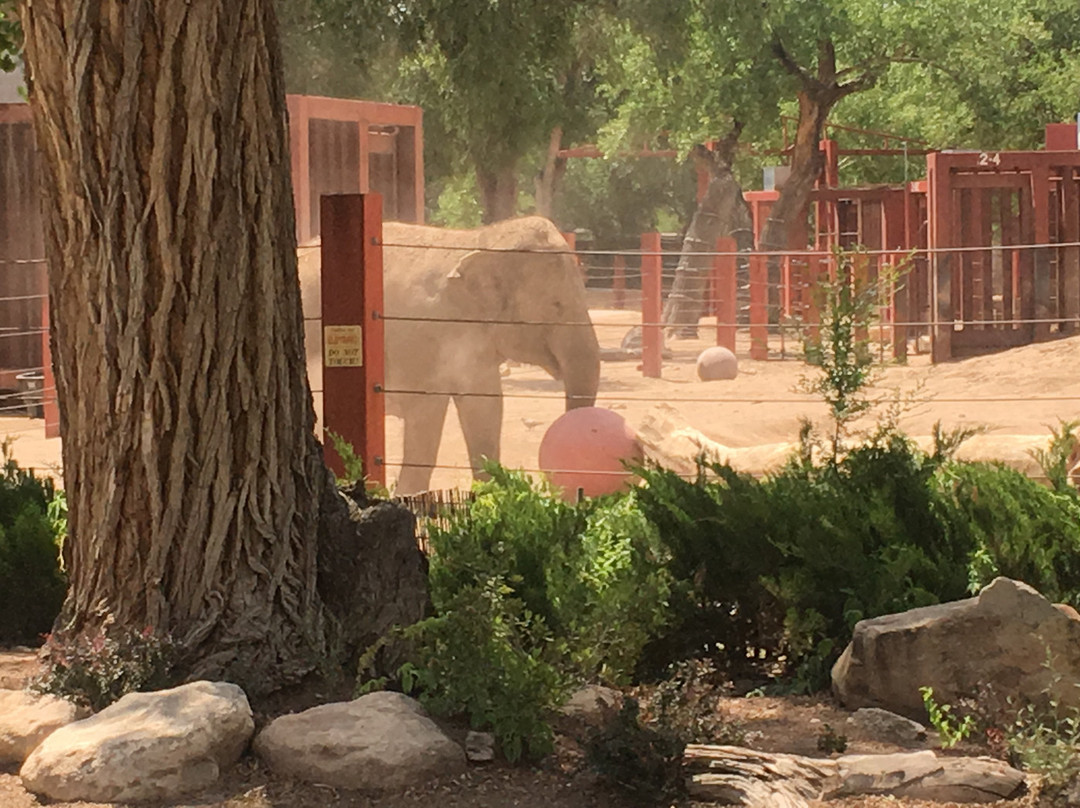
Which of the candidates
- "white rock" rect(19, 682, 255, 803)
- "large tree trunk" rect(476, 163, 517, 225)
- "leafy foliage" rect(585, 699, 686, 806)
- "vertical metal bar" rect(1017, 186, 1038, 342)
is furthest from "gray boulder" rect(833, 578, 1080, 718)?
"large tree trunk" rect(476, 163, 517, 225)

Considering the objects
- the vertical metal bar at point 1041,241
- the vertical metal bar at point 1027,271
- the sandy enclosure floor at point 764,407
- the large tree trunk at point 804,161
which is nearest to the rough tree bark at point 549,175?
the large tree trunk at point 804,161

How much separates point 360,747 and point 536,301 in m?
7.18

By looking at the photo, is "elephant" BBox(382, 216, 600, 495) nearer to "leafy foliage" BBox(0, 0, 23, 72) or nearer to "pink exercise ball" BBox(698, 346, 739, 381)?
"leafy foliage" BBox(0, 0, 23, 72)

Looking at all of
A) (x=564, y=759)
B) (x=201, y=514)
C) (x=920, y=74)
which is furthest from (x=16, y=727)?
(x=920, y=74)

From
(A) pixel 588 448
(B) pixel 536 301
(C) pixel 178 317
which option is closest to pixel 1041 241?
(B) pixel 536 301

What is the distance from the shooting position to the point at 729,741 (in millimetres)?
3936

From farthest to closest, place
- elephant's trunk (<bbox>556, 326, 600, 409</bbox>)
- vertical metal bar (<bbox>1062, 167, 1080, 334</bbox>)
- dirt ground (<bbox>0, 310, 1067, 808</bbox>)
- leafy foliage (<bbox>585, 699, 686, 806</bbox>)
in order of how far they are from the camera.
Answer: vertical metal bar (<bbox>1062, 167, 1080, 334</bbox>) → elephant's trunk (<bbox>556, 326, 600, 409</bbox>) → dirt ground (<bbox>0, 310, 1067, 808</bbox>) → leafy foliage (<bbox>585, 699, 686, 806</bbox>)

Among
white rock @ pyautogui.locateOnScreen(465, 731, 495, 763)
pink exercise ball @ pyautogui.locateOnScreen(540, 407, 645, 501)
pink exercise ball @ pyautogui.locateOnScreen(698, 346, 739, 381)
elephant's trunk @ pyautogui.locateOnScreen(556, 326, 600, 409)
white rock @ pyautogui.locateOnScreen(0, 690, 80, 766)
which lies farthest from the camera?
pink exercise ball @ pyautogui.locateOnScreen(698, 346, 739, 381)

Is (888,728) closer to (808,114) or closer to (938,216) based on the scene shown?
(938,216)

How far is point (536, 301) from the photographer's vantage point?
426 inches

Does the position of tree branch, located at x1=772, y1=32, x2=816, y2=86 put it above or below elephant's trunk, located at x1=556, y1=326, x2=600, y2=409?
above

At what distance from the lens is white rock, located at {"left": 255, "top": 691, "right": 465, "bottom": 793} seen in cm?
378

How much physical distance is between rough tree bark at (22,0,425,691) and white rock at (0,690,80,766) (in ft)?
0.83

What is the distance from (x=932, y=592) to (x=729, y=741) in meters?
1.17
